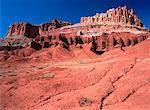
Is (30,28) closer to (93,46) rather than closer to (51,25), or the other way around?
(51,25)

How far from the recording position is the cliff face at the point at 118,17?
131750mm

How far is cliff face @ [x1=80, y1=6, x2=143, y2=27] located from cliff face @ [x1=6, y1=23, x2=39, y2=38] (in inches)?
1044

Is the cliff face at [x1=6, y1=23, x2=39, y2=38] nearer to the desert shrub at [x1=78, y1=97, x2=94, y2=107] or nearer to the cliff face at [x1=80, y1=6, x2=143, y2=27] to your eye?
the cliff face at [x1=80, y1=6, x2=143, y2=27]

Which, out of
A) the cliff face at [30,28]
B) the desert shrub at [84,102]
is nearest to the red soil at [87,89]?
the desert shrub at [84,102]

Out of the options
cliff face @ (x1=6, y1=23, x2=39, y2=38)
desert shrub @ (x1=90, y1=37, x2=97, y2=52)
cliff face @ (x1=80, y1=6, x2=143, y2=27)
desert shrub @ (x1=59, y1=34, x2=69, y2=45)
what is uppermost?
cliff face @ (x1=80, y1=6, x2=143, y2=27)

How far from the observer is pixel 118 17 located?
13212 centimetres

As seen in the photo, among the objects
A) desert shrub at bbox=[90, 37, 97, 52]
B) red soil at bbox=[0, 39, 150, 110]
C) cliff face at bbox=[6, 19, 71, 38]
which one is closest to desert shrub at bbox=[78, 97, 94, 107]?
red soil at bbox=[0, 39, 150, 110]

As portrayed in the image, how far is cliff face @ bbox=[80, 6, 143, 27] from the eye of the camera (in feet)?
432

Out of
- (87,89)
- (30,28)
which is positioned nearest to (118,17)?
(30,28)

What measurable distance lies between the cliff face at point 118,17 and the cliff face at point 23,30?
26.5m

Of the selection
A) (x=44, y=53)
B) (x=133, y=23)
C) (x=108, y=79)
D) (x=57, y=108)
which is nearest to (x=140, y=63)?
(x=108, y=79)

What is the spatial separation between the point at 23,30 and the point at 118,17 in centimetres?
4458

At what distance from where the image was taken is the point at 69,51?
8019 centimetres

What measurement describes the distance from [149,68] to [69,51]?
59125 mm
